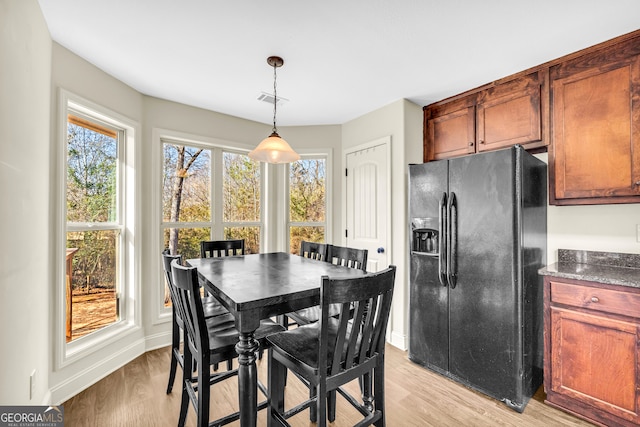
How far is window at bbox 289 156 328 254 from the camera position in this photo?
391 centimetres

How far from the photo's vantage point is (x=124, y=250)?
2.82 m

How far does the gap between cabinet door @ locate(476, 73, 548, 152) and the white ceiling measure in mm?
147

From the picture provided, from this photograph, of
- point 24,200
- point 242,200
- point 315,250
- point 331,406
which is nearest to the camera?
point 24,200

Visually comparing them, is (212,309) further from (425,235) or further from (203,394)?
(425,235)

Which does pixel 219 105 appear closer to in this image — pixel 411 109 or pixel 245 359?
pixel 411 109

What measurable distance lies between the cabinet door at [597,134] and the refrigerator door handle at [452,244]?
76 cm

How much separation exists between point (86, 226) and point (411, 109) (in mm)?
3207

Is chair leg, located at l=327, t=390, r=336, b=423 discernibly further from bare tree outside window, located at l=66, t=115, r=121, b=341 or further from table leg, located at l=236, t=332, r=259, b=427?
bare tree outside window, located at l=66, t=115, r=121, b=341

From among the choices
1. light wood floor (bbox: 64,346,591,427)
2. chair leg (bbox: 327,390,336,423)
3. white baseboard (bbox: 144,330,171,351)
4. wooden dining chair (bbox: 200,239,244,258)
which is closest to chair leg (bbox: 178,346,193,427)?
light wood floor (bbox: 64,346,591,427)

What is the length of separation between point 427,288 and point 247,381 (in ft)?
5.53

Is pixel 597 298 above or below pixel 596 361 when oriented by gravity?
above

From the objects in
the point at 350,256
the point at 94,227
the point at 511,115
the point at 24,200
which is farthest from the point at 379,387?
the point at 94,227

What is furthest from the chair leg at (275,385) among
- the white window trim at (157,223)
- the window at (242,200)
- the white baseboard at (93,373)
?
the window at (242,200)

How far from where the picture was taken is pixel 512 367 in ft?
Result: 6.54
